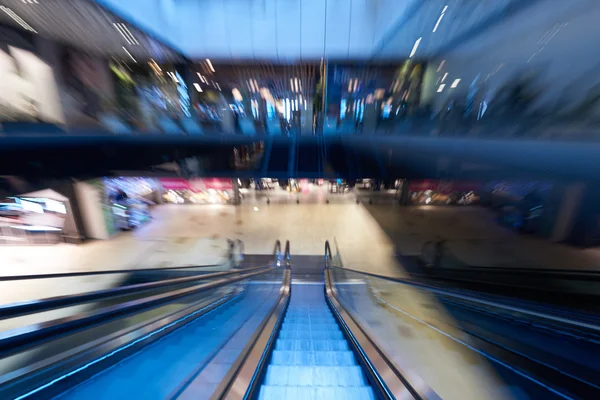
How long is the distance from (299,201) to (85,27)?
8.06 m

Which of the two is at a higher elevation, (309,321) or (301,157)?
(301,157)

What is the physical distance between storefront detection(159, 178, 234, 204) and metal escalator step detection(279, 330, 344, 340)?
7820 millimetres

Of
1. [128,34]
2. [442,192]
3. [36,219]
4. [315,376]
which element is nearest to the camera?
[315,376]

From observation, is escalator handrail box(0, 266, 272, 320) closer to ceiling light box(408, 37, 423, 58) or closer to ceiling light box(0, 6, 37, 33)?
ceiling light box(0, 6, 37, 33)

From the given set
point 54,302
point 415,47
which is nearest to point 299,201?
point 415,47

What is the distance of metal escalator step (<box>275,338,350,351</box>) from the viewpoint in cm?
197

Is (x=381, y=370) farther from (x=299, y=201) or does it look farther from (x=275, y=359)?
(x=299, y=201)

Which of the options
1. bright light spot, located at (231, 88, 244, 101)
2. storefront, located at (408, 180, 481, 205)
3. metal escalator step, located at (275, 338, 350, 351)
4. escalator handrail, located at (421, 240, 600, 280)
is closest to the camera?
metal escalator step, located at (275, 338, 350, 351)

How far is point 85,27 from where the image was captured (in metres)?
6.22

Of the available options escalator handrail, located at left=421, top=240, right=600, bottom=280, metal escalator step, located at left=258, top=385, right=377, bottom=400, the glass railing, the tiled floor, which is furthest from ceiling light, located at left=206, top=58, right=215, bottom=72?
metal escalator step, located at left=258, top=385, right=377, bottom=400

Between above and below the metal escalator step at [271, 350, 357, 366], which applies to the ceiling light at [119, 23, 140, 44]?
above

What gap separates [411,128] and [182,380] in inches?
290

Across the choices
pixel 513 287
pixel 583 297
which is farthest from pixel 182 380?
pixel 513 287

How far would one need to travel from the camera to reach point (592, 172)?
12.1 ft
